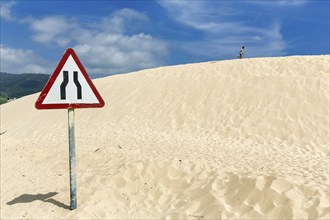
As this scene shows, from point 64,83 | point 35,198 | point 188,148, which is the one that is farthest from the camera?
point 188,148

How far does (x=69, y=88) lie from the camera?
18.6 ft

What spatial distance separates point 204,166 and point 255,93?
34.1 feet

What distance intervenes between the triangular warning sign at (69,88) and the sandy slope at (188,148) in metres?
1.96

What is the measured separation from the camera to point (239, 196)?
6.71 m

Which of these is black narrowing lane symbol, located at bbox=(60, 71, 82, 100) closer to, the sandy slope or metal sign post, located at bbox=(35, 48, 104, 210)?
metal sign post, located at bbox=(35, 48, 104, 210)

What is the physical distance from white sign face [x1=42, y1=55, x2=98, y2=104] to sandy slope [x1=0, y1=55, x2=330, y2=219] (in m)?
2.02

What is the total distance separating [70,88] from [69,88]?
0.06 feet

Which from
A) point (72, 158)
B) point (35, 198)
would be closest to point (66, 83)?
point (72, 158)

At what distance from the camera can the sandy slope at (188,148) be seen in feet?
21.3

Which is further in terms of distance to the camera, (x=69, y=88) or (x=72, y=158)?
(x=72, y=158)

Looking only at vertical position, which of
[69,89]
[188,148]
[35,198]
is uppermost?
[69,89]

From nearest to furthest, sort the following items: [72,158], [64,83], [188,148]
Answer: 1. [64,83]
2. [72,158]
3. [188,148]

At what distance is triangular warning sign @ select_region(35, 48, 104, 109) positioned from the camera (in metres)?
5.55

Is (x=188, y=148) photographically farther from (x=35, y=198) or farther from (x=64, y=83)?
(x=64, y=83)
